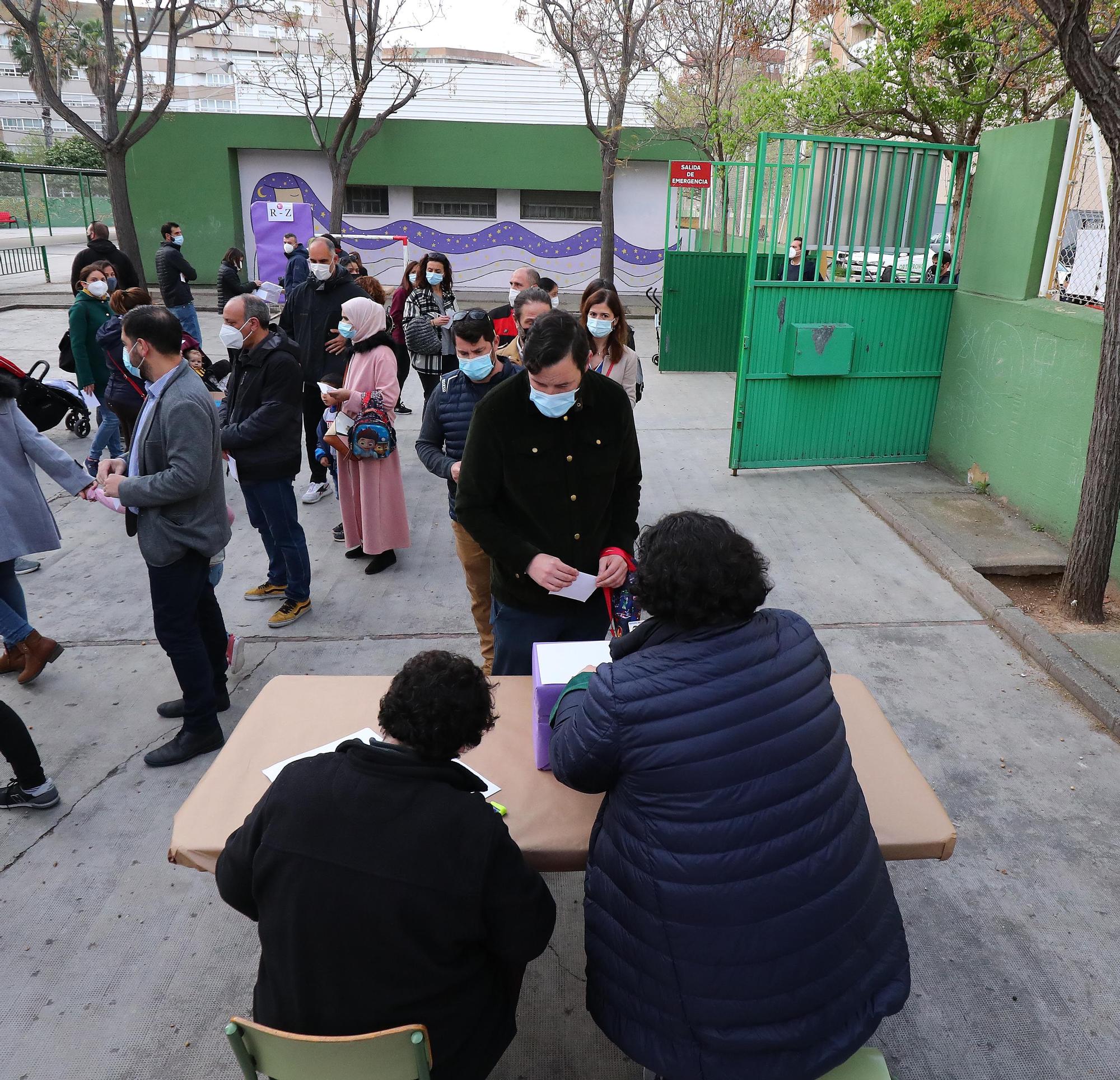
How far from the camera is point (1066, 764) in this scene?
391 centimetres

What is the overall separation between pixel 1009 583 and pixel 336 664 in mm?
4241

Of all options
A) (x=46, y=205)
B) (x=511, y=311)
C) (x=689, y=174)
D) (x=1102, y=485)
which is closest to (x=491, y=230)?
(x=689, y=174)

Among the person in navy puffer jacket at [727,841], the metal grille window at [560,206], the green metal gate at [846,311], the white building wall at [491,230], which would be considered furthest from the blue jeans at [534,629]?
the metal grille window at [560,206]

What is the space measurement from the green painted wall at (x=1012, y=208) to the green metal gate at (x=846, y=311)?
0.14 metres

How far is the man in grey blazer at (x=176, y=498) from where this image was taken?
11.6ft

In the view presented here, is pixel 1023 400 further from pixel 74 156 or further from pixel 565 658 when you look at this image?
pixel 74 156

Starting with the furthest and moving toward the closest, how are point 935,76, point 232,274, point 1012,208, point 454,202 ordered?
point 454,202 → point 232,274 → point 935,76 → point 1012,208

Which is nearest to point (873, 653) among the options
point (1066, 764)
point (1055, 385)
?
point (1066, 764)

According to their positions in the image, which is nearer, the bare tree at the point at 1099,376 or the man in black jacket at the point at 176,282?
the bare tree at the point at 1099,376

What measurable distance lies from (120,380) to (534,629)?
4343mm

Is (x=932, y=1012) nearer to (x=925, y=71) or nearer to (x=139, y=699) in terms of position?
(x=139, y=699)

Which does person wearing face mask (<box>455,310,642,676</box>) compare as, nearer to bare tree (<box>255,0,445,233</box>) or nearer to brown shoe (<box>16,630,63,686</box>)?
brown shoe (<box>16,630,63,686</box>)

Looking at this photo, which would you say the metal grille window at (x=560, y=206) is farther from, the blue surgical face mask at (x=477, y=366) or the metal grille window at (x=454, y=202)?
the blue surgical face mask at (x=477, y=366)

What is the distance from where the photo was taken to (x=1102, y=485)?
5066 mm
